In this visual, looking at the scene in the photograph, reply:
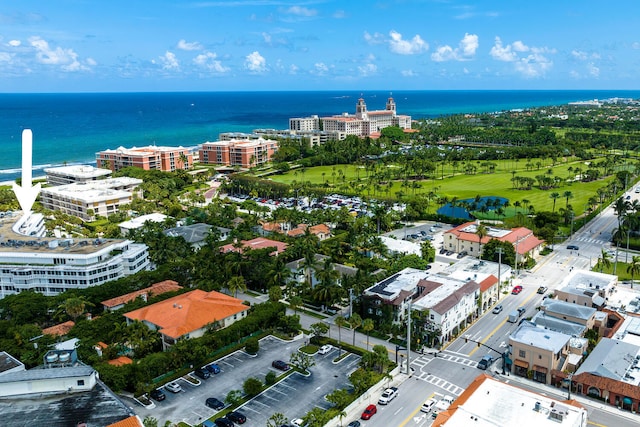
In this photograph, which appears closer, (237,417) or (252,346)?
(237,417)

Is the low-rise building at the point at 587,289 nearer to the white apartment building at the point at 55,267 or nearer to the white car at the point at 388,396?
the white car at the point at 388,396

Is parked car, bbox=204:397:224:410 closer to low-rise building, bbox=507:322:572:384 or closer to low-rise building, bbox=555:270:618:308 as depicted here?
low-rise building, bbox=507:322:572:384

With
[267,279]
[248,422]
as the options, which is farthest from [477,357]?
[267,279]

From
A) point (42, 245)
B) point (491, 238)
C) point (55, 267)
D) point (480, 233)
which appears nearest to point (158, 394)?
point (55, 267)

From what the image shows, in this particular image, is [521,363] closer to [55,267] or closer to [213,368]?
[213,368]

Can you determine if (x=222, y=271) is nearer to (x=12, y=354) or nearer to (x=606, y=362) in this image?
(x=12, y=354)

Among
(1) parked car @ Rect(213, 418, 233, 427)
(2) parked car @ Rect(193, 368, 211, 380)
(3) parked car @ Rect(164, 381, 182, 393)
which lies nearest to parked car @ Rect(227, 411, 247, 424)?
(1) parked car @ Rect(213, 418, 233, 427)
